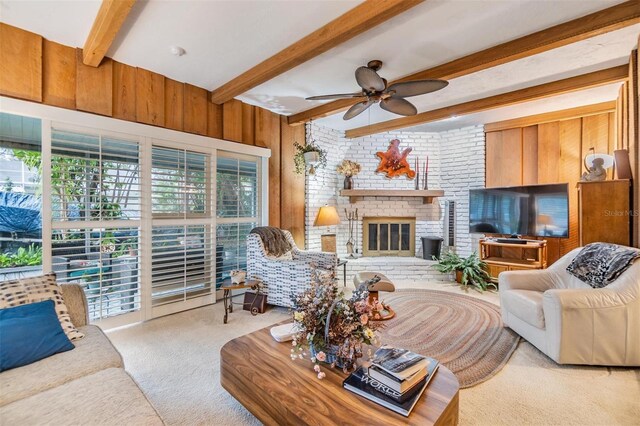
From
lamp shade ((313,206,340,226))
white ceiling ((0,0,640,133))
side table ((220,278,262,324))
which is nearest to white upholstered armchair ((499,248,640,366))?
white ceiling ((0,0,640,133))

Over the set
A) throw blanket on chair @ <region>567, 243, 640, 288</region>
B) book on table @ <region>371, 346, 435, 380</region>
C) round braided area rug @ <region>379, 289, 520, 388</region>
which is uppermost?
throw blanket on chair @ <region>567, 243, 640, 288</region>

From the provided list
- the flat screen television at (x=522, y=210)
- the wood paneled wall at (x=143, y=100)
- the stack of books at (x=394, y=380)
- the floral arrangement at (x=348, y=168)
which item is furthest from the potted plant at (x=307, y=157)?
the stack of books at (x=394, y=380)

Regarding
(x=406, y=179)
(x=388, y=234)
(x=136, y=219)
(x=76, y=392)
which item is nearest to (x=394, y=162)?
(x=406, y=179)

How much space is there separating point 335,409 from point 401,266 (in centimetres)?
Answer: 392

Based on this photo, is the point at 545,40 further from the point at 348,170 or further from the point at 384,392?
the point at 348,170

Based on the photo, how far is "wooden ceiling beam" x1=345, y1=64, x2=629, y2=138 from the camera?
3076 millimetres

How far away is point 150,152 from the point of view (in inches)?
124

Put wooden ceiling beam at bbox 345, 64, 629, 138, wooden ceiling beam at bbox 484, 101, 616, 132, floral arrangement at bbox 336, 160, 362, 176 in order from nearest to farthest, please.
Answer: wooden ceiling beam at bbox 345, 64, 629, 138 < wooden ceiling beam at bbox 484, 101, 616, 132 < floral arrangement at bbox 336, 160, 362, 176

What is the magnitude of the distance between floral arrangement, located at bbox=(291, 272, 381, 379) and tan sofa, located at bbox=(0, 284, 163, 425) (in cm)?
74

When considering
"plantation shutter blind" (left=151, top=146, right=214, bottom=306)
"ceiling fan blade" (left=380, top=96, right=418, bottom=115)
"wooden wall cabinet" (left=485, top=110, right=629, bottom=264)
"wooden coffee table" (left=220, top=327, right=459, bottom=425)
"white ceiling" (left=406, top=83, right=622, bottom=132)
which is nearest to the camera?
"wooden coffee table" (left=220, top=327, right=459, bottom=425)

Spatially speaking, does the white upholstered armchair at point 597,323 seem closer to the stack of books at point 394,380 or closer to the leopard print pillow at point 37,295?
the stack of books at point 394,380

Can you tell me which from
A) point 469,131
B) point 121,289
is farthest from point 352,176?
point 121,289

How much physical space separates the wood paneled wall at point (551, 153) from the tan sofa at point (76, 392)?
5455 millimetres

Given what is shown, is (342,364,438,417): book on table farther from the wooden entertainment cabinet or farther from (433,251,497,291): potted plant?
the wooden entertainment cabinet
